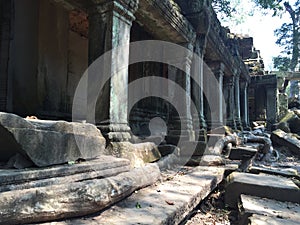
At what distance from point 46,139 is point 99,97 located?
1496 mm

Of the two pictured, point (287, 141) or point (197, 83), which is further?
point (287, 141)

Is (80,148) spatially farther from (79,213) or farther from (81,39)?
(81,39)

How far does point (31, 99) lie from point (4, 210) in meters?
3.75

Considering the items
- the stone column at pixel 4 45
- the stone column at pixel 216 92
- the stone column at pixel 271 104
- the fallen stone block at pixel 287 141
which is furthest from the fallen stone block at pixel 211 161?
the stone column at pixel 271 104

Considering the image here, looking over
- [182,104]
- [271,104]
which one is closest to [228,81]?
[271,104]

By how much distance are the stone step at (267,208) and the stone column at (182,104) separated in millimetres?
2434

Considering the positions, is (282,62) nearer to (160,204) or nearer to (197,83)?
(197,83)

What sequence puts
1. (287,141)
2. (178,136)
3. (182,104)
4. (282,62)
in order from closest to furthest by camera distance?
(178,136) < (182,104) < (287,141) < (282,62)

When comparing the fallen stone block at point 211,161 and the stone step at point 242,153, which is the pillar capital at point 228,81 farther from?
the fallen stone block at point 211,161

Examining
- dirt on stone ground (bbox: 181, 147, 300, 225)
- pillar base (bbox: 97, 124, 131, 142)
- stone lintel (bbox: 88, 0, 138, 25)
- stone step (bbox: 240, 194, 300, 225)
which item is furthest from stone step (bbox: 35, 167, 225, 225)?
stone lintel (bbox: 88, 0, 138, 25)

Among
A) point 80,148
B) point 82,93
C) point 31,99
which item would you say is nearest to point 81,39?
point 82,93

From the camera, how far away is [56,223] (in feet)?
5.31

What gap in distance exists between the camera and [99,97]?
3.34 meters

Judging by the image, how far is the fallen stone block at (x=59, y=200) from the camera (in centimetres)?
148
